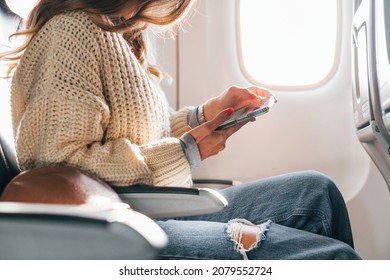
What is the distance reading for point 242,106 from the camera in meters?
1.22

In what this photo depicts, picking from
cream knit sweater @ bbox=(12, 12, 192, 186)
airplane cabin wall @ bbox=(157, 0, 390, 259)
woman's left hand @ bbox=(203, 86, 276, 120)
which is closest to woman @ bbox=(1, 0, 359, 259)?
cream knit sweater @ bbox=(12, 12, 192, 186)

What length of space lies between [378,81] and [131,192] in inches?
22.4

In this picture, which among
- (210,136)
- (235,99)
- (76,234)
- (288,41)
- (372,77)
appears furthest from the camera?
(288,41)

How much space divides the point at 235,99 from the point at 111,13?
40cm

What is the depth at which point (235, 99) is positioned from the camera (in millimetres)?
1277

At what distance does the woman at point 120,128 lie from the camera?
0.90m

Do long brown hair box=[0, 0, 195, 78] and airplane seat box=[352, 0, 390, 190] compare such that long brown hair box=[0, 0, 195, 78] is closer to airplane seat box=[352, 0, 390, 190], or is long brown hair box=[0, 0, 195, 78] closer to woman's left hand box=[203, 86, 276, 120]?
woman's left hand box=[203, 86, 276, 120]

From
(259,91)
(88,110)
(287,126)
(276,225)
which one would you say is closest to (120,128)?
(88,110)

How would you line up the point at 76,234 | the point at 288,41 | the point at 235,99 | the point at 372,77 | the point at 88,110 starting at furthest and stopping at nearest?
the point at 288,41 < the point at 235,99 < the point at 372,77 < the point at 88,110 < the point at 76,234

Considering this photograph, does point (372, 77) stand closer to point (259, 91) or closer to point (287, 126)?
point (259, 91)

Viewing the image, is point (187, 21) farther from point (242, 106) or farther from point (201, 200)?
point (201, 200)

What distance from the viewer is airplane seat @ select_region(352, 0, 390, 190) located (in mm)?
1079

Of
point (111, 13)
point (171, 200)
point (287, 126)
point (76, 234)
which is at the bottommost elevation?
point (287, 126)
